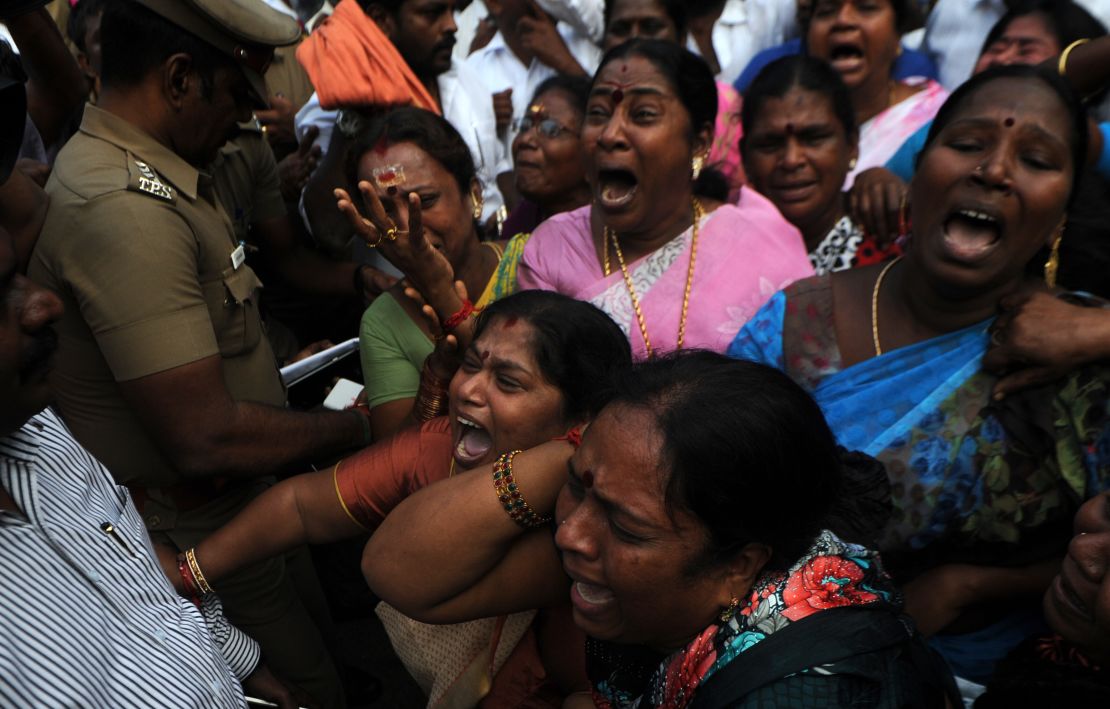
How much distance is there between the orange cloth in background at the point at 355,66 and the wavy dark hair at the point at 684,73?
3.95 ft

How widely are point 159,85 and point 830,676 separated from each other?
214 cm

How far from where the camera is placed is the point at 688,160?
2609mm

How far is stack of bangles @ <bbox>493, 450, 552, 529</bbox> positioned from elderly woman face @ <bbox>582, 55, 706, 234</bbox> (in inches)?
46.4

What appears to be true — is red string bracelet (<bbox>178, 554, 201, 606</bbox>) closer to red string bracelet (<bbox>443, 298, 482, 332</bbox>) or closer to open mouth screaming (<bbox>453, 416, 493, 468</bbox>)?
open mouth screaming (<bbox>453, 416, 493, 468</bbox>)

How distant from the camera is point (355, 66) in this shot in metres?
3.51

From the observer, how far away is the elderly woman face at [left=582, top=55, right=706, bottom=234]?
2.52 meters

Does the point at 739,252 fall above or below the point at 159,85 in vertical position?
below

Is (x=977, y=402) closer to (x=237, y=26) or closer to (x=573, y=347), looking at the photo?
(x=573, y=347)

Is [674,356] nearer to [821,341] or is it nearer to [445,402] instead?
[821,341]

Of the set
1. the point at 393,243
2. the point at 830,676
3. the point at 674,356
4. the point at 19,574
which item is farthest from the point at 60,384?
the point at 830,676

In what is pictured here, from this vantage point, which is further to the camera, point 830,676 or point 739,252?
point 739,252

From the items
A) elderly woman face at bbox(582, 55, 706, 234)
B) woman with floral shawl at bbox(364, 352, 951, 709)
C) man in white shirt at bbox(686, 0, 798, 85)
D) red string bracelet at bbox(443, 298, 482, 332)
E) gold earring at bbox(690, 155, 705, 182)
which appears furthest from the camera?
man in white shirt at bbox(686, 0, 798, 85)

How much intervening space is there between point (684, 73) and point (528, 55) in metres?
2.63

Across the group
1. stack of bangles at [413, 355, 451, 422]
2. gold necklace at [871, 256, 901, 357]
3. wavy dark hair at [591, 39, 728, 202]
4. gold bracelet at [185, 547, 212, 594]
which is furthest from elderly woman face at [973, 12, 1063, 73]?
gold bracelet at [185, 547, 212, 594]
